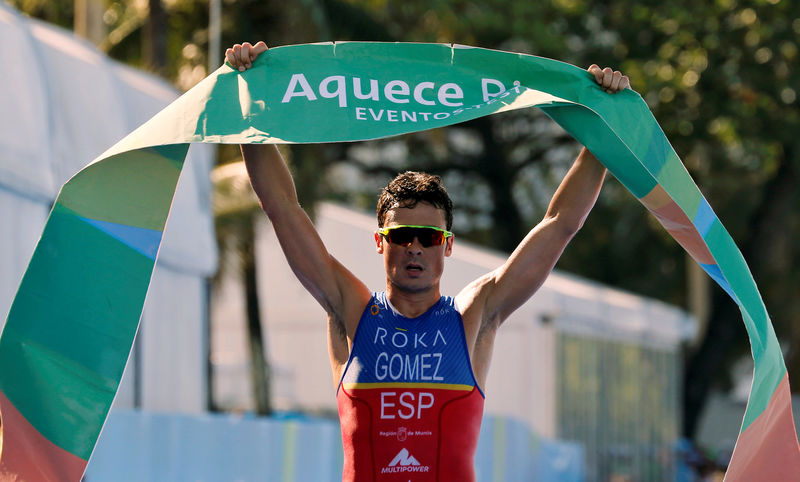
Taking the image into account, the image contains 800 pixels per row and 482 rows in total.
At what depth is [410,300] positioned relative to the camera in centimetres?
462

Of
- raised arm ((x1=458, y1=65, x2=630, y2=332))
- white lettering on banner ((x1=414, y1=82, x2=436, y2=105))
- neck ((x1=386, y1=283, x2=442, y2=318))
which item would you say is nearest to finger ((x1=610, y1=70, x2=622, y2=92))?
raised arm ((x1=458, y1=65, x2=630, y2=332))

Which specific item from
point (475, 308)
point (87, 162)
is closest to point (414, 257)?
point (475, 308)

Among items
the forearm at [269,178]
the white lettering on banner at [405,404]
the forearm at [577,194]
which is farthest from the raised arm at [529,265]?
the forearm at [269,178]

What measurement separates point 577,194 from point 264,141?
1.22 m

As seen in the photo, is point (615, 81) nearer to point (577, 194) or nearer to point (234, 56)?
point (577, 194)

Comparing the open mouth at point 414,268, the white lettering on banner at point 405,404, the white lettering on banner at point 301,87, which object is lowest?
the white lettering on banner at point 405,404

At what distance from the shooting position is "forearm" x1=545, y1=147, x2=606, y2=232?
15.9 ft

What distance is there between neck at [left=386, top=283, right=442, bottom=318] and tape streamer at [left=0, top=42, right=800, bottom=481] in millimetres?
619

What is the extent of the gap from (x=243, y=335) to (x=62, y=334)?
19.4 m

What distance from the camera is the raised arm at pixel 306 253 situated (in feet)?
15.5

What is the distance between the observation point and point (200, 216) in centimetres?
1472

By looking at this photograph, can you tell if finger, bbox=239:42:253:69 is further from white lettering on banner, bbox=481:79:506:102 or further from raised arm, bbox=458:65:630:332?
raised arm, bbox=458:65:630:332

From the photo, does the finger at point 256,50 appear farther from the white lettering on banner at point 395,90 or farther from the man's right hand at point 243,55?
the white lettering on banner at point 395,90

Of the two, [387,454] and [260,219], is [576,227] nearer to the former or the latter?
[387,454]
